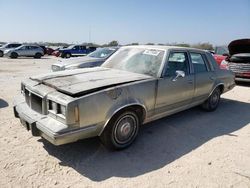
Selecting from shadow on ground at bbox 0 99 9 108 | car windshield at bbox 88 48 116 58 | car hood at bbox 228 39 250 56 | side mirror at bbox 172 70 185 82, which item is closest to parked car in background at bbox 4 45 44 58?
car windshield at bbox 88 48 116 58

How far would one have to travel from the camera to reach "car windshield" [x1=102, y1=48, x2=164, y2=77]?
13.9 ft

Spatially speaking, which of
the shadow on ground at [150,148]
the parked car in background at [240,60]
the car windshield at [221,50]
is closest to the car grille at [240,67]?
the parked car in background at [240,60]

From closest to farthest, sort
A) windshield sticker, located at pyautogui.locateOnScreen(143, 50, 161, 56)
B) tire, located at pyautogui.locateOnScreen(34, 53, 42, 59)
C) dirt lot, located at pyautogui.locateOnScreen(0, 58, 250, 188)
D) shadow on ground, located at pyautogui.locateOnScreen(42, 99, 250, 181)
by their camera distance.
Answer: dirt lot, located at pyautogui.locateOnScreen(0, 58, 250, 188) < shadow on ground, located at pyautogui.locateOnScreen(42, 99, 250, 181) < windshield sticker, located at pyautogui.locateOnScreen(143, 50, 161, 56) < tire, located at pyautogui.locateOnScreen(34, 53, 42, 59)

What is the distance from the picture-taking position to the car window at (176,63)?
14.2ft

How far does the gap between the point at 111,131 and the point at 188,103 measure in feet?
7.18

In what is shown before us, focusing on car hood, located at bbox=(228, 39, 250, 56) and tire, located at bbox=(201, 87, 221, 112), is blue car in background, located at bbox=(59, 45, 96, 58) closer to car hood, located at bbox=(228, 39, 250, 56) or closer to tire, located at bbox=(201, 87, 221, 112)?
car hood, located at bbox=(228, 39, 250, 56)

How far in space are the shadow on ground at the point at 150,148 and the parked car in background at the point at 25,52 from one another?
24.1 meters

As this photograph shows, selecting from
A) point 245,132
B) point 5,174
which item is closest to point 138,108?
point 5,174

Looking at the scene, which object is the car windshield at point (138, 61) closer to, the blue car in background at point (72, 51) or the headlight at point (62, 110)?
the headlight at point (62, 110)

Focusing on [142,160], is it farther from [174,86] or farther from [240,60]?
[240,60]

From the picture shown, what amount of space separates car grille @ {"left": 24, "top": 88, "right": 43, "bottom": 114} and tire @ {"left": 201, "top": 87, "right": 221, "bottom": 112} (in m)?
3.99

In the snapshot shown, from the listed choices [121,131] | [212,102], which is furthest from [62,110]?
[212,102]

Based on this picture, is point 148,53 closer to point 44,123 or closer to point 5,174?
point 44,123

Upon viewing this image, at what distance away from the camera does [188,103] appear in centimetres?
493
